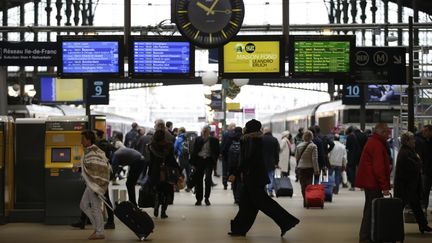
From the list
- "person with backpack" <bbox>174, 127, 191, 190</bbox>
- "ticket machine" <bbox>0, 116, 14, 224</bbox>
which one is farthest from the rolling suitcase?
"person with backpack" <bbox>174, 127, 191, 190</bbox>

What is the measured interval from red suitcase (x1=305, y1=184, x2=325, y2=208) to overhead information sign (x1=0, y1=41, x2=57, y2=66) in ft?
18.2

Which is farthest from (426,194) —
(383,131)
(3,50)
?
(3,50)

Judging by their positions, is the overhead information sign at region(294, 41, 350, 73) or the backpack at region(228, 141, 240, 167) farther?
the backpack at region(228, 141, 240, 167)

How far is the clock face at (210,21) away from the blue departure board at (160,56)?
209cm

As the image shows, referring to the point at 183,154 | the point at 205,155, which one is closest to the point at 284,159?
the point at 183,154

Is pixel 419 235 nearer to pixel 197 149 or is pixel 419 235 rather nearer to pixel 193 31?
pixel 193 31

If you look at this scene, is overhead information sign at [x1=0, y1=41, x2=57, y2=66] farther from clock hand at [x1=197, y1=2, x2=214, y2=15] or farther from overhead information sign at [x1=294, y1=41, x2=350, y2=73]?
overhead information sign at [x1=294, y1=41, x2=350, y2=73]

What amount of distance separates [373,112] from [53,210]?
2557cm

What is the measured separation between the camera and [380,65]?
18.0 metres

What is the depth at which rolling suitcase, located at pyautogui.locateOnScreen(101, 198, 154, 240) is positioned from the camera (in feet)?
43.3

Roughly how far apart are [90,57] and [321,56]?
418 cm

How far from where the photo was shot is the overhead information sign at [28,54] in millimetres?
18156

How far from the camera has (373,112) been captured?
129 feet

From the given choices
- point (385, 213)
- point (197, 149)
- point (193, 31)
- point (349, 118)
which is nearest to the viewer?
point (385, 213)
